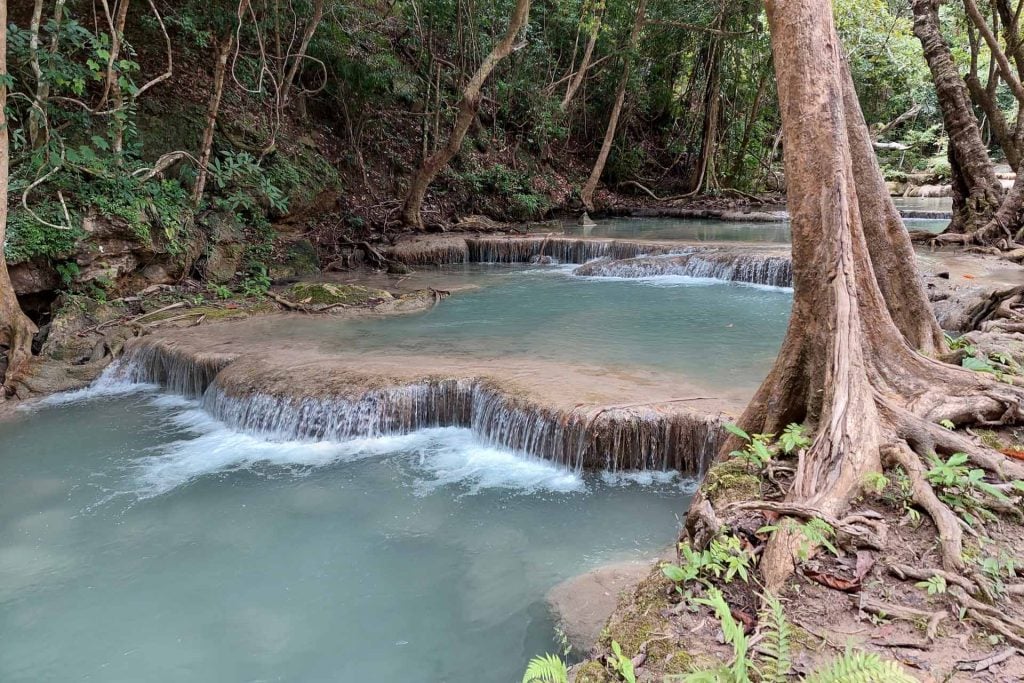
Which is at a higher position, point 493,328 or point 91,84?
point 91,84

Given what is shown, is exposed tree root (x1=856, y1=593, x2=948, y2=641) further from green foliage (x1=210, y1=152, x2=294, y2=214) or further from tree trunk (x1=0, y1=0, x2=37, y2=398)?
green foliage (x1=210, y1=152, x2=294, y2=214)

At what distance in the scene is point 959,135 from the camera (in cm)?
1183

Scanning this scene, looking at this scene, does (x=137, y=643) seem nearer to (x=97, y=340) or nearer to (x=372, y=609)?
(x=372, y=609)

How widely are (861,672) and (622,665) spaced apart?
0.74m

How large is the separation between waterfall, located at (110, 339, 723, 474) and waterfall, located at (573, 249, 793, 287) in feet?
22.0

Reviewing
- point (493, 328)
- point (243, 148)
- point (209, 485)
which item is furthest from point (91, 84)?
point (209, 485)

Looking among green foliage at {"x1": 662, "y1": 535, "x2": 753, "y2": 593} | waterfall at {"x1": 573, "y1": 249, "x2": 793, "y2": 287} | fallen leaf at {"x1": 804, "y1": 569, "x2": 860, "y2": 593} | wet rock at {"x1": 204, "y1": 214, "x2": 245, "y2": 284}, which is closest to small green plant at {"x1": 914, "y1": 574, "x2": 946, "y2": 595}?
fallen leaf at {"x1": 804, "y1": 569, "x2": 860, "y2": 593}

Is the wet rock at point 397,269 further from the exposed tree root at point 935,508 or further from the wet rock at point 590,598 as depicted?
the exposed tree root at point 935,508

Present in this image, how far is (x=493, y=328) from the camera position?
890cm

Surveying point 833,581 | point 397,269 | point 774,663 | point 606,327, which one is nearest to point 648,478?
point 833,581

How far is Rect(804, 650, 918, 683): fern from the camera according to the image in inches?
73.2

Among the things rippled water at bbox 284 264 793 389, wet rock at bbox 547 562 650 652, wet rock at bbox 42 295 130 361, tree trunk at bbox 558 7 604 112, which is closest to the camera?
wet rock at bbox 547 562 650 652

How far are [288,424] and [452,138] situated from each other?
880cm

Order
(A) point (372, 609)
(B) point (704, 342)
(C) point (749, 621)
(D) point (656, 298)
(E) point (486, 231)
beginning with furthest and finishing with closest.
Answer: (E) point (486, 231), (D) point (656, 298), (B) point (704, 342), (A) point (372, 609), (C) point (749, 621)
